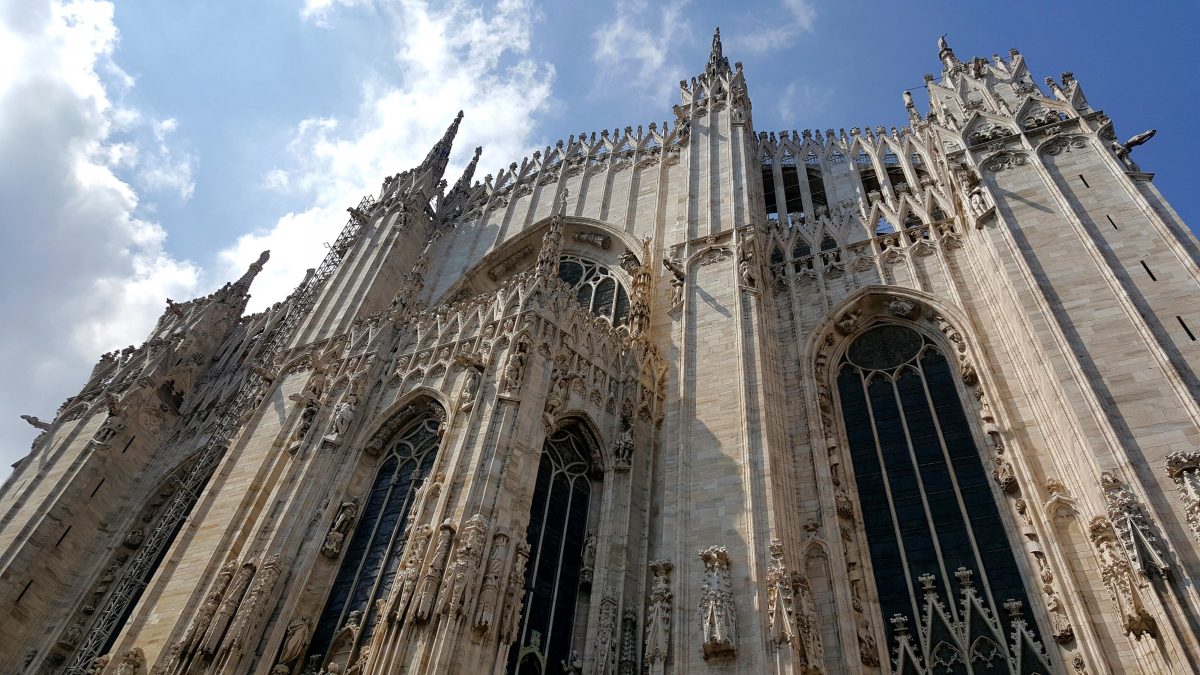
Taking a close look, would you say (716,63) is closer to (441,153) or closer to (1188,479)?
(441,153)

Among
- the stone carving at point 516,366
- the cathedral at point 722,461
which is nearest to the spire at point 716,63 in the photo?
the cathedral at point 722,461

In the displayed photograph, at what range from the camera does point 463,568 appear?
11391 mm

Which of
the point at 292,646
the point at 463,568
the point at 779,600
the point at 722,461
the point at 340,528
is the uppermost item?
the point at 722,461

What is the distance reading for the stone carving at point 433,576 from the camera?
1102cm

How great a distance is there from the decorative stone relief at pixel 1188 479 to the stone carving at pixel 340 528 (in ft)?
38.6

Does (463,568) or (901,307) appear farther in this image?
(901,307)

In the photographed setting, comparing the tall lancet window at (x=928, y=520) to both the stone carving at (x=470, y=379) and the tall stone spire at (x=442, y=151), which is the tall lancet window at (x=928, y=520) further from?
the tall stone spire at (x=442, y=151)

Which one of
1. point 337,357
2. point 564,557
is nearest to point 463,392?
point 564,557

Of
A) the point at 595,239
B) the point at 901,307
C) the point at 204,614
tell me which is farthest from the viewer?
the point at 595,239

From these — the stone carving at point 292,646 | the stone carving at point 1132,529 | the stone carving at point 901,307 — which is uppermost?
the stone carving at point 901,307

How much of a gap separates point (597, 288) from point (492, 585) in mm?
12292

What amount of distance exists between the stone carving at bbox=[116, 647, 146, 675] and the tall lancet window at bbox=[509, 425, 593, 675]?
5.41 m

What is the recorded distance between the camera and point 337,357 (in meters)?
18.1

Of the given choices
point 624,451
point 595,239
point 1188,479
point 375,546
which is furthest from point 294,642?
point 595,239
